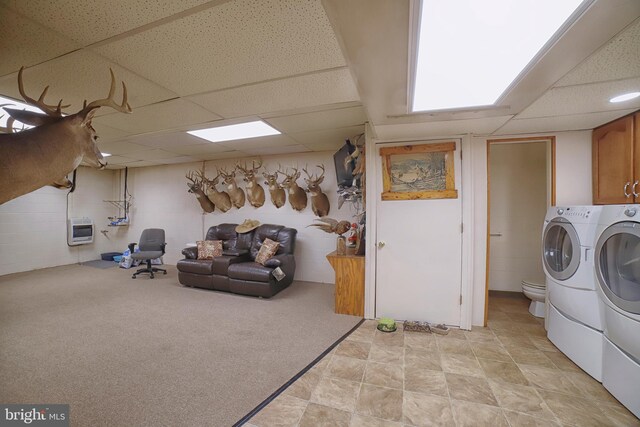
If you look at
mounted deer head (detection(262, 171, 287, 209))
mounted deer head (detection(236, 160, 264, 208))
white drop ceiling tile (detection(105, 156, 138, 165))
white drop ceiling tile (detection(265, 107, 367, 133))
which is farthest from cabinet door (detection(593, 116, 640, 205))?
white drop ceiling tile (detection(105, 156, 138, 165))

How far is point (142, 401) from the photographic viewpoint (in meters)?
1.65

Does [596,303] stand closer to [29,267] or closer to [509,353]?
[509,353]

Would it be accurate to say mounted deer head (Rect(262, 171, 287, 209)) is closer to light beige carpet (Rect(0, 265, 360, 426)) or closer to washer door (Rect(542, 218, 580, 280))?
light beige carpet (Rect(0, 265, 360, 426))

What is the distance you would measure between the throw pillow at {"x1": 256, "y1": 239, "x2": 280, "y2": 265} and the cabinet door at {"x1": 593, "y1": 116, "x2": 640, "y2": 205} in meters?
4.02

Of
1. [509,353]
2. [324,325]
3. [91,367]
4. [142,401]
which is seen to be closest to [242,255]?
[324,325]

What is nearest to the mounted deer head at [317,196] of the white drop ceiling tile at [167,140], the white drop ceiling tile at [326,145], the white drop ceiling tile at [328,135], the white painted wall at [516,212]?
the white drop ceiling tile at [326,145]

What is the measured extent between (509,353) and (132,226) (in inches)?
313

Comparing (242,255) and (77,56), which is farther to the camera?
(242,255)

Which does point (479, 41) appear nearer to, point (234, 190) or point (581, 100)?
point (581, 100)

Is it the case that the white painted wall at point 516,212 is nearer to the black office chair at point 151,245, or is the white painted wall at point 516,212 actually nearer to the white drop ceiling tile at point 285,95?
the white drop ceiling tile at point 285,95

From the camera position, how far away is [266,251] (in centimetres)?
404

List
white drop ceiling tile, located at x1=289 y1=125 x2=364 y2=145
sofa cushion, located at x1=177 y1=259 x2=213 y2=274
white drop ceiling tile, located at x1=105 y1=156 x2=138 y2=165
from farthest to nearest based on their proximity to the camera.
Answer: white drop ceiling tile, located at x1=105 y1=156 x2=138 y2=165 < sofa cushion, located at x1=177 y1=259 x2=213 y2=274 < white drop ceiling tile, located at x1=289 y1=125 x2=364 y2=145

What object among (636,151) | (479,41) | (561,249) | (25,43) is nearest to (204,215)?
(25,43)

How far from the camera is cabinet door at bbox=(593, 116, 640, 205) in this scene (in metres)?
2.07
